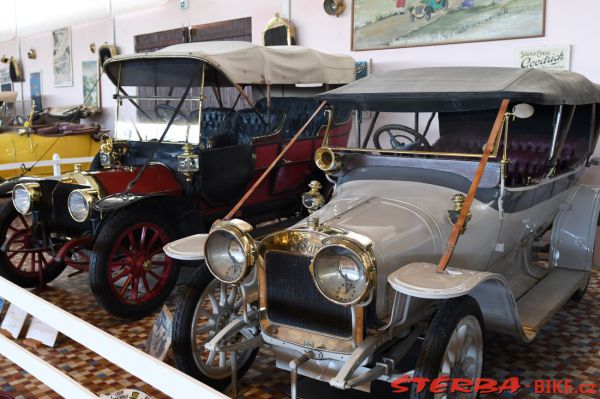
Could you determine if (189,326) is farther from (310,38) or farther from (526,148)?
(310,38)

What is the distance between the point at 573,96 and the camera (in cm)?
342

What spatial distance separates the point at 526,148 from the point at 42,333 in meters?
3.63

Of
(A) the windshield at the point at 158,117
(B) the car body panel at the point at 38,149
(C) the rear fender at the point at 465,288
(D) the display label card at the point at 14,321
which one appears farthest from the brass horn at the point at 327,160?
(B) the car body panel at the point at 38,149

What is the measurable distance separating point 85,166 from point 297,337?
20.3 feet

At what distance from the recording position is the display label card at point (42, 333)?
3.57 metres

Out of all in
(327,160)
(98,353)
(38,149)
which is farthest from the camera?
(38,149)

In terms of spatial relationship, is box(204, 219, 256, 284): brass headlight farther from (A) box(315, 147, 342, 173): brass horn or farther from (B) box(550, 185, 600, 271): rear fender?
(B) box(550, 185, 600, 271): rear fender

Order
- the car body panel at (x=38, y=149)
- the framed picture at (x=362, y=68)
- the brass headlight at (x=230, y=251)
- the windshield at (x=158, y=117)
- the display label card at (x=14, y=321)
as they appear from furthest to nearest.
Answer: the car body panel at (x=38, y=149) < the framed picture at (x=362, y=68) < the windshield at (x=158, y=117) < the display label card at (x=14, y=321) < the brass headlight at (x=230, y=251)

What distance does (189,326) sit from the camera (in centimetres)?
278

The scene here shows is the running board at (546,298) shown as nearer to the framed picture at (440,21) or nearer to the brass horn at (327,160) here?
the brass horn at (327,160)

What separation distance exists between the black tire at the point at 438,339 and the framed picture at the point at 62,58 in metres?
10.9

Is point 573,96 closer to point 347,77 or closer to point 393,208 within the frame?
point 393,208

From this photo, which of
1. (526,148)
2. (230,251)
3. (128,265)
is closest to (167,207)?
(128,265)

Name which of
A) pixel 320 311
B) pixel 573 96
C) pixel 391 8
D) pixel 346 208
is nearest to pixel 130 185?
pixel 346 208
